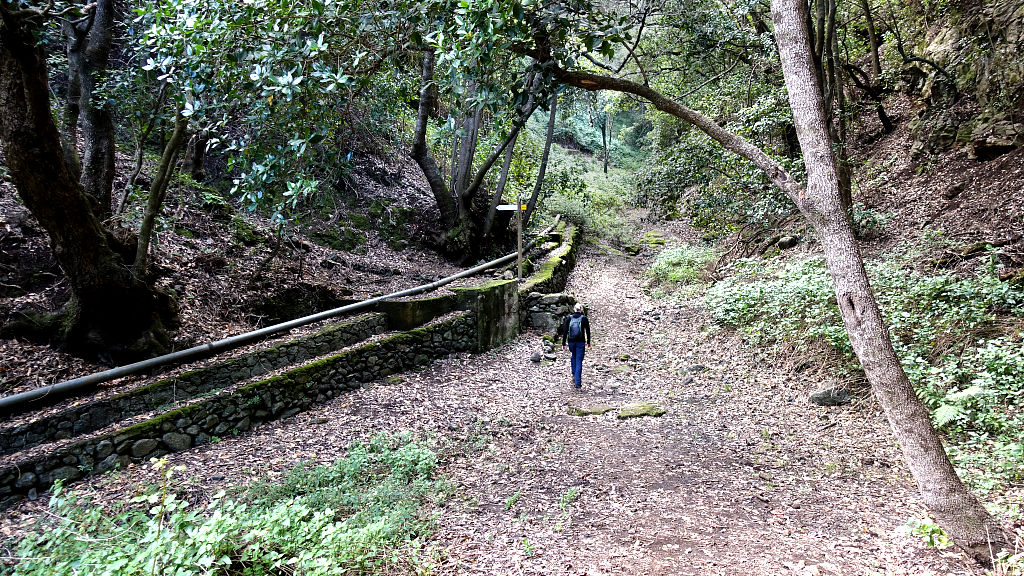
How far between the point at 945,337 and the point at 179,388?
8.76 meters

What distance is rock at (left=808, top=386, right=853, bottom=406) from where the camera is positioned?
5707 mm

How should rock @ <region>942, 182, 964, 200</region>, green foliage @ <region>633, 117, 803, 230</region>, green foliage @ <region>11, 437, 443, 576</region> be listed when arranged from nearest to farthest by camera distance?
green foliage @ <region>11, 437, 443, 576</region>
rock @ <region>942, 182, 964, 200</region>
green foliage @ <region>633, 117, 803, 230</region>

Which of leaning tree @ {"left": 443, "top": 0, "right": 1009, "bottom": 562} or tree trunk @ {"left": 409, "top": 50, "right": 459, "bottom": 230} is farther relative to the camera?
tree trunk @ {"left": 409, "top": 50, "right": 459, "bottom": 230}

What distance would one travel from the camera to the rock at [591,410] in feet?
21.4

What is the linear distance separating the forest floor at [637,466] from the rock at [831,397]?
0.12 meters

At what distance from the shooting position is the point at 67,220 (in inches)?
217

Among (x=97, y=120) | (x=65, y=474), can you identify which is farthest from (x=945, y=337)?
(x=97, y=120)

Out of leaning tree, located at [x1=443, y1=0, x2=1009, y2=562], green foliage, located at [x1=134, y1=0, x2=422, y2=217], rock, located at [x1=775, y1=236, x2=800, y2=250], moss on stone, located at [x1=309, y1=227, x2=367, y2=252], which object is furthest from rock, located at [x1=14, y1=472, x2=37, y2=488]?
rock, located at [x1=775, y1=236, x2=800, y2=250]

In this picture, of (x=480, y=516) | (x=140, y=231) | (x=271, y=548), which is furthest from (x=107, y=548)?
(x=140, y=231)

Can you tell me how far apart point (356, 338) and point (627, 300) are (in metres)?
6.93

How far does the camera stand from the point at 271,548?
320 centimetres

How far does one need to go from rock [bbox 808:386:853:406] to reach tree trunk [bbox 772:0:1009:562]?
2594 mm

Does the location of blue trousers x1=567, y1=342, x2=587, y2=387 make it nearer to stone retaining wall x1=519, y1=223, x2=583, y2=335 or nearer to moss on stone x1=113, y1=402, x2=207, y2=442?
stone retaining wall x1=519, y1=223, x2=583, y2=335

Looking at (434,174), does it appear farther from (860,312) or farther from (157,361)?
(860,312)
